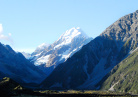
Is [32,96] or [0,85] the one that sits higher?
[0,85]

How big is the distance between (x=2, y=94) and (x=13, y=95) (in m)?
7.40

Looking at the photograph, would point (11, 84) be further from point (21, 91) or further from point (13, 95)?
point (13, 95)

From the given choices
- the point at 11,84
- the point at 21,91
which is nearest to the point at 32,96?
the point at 21,91

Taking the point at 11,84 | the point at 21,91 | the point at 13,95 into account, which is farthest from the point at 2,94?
the point at 11,84

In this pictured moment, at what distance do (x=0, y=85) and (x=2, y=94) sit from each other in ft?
78.0

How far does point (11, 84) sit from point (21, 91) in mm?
15973

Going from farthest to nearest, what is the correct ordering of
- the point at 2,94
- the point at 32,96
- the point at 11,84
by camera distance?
the point at 11,84 < the point at 32,96 < the point at 2,94

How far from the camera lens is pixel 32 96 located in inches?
6442

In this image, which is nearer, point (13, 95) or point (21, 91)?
point (13, 95)

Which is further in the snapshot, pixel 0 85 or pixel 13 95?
pixel 0 85

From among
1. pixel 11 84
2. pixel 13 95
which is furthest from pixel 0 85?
pixel 13 95

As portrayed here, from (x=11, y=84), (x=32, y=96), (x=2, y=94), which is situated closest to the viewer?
(x=2, y=94)

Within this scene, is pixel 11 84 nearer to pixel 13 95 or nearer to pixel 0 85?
pixel 0 85

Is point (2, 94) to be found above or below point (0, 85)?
below
